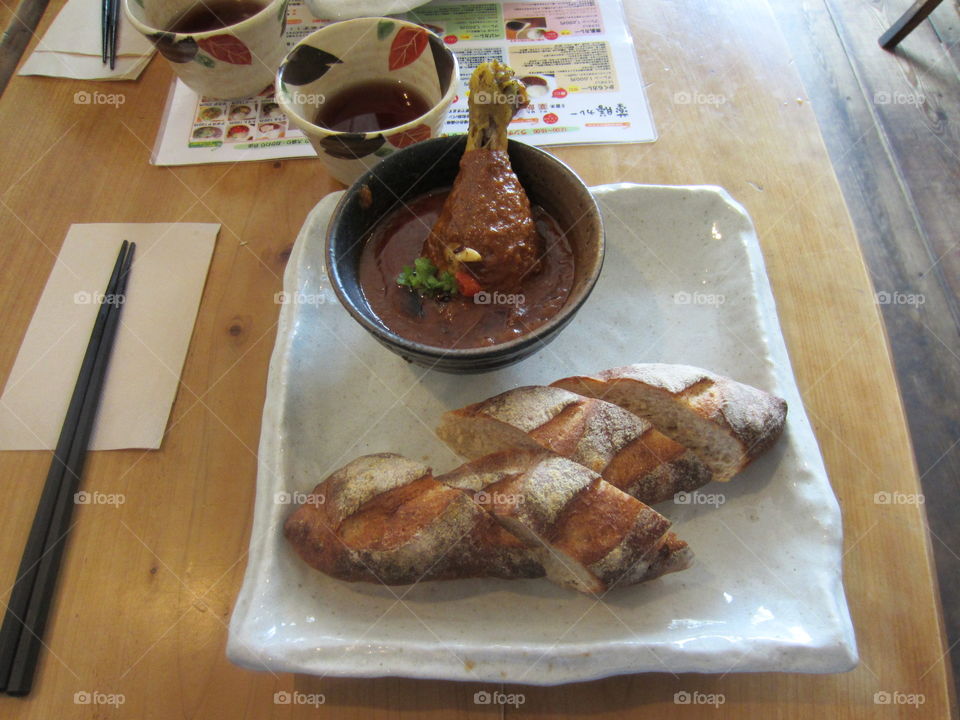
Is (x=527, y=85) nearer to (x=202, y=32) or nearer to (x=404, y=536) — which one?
(x=202, y=32)

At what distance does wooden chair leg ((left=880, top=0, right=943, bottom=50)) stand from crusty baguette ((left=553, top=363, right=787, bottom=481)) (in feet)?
10.2

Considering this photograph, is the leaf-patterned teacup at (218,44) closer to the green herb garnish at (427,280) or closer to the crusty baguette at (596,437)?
the green herb garnish at (427,280)

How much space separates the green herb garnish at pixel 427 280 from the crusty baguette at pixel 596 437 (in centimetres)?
28

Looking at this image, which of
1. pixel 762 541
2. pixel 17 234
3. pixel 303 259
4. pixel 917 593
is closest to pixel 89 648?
pixel 303 259

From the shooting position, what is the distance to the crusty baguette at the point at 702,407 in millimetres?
1261

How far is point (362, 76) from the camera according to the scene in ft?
6.01

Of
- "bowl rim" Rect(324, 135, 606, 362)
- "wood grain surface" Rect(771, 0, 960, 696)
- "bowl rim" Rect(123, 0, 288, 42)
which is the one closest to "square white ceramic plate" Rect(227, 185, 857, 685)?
"bowl rim" Rect(324, 135, 606, 362)

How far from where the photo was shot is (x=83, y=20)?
2242 millimetres

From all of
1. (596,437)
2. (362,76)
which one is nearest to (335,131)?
(362,76)

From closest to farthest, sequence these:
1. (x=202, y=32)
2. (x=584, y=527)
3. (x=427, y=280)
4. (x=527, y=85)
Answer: (x=584, y=527)
(x=427, y=280)
(x=202, y=32)
(x=527, y=85)

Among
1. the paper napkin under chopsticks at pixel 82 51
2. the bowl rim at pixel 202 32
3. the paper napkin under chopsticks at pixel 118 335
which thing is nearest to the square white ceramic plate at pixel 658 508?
the paper napkin under chopsticks at pixel 118 335

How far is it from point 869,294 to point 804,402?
0.43 metres

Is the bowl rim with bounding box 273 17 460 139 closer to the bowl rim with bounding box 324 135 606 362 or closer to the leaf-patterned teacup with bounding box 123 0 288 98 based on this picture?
the leaf-patterned teacup with bounding box 123 0 288 98

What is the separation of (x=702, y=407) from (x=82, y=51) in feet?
8.24
